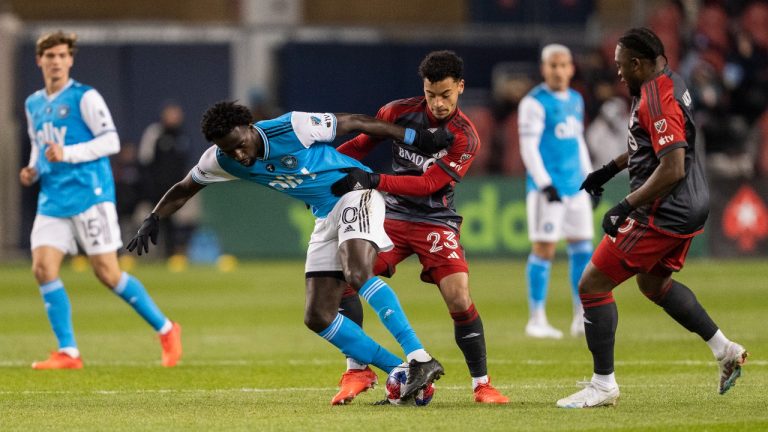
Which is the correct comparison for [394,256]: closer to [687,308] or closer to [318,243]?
[318,243]

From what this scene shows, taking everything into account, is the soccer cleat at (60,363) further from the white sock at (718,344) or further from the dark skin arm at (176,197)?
the white sock at (718,344)

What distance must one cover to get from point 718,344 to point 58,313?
4867 millimetres

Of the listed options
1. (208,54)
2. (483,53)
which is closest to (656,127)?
(483,53)

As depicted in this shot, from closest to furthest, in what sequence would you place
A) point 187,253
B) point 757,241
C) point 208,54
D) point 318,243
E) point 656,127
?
point 656,127
point 318,243
point 757,241
point 187,253
point 208,54

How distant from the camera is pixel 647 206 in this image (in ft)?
24.9

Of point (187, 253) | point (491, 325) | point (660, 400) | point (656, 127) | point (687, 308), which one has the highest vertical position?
point (656, 127)

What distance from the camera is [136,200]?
883 inches

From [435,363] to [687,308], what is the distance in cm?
150

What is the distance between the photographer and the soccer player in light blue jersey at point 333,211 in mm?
7652

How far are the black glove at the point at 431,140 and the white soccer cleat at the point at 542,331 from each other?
461 cm

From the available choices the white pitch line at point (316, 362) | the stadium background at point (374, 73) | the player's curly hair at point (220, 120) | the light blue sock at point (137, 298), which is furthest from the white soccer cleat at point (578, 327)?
the stadium background at point (374, 73)

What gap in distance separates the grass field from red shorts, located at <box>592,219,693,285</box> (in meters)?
0.75

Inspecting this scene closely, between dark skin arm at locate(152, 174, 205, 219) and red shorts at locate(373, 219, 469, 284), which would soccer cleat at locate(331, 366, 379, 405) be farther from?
dark skin arm at locate(152, 174, 205, 219)

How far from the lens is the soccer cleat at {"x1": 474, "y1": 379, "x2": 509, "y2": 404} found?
7809 mm
